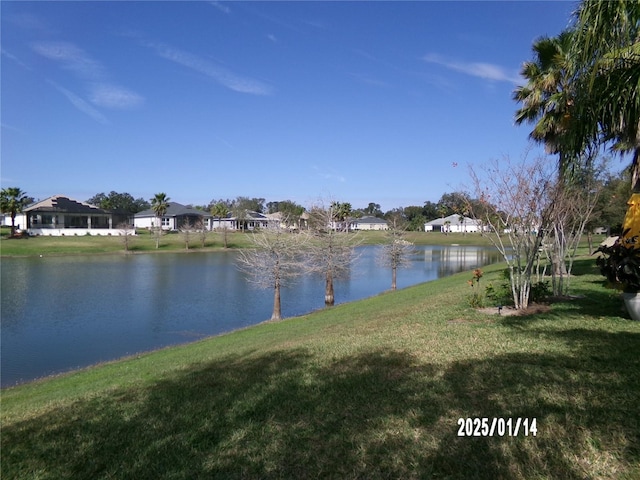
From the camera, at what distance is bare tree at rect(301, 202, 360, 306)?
24500 mm

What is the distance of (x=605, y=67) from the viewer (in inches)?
197

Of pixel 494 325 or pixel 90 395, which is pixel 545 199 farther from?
pixel 90 395

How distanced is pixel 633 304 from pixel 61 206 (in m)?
82.8

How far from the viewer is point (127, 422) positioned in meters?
5.13

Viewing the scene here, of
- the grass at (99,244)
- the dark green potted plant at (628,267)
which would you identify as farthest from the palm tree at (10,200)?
the dark green potted plant at (628,267)

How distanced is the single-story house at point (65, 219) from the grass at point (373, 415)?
6754 cm

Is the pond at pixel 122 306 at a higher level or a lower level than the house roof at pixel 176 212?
lower

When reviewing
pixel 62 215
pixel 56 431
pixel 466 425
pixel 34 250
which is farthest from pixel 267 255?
pixel 62 215

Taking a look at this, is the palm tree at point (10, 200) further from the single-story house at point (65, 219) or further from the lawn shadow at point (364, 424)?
the lawn shadow at point (364, 424)

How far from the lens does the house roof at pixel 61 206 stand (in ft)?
231
